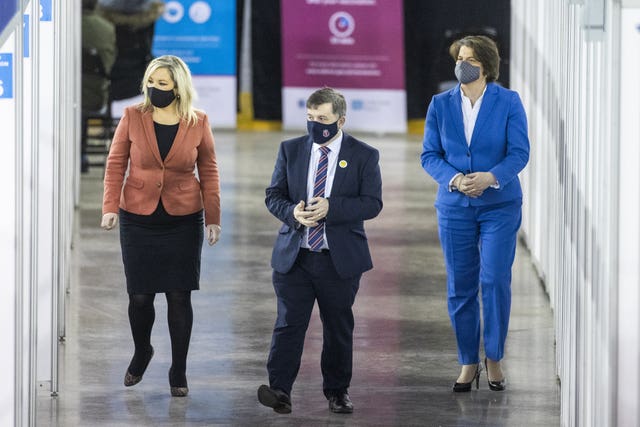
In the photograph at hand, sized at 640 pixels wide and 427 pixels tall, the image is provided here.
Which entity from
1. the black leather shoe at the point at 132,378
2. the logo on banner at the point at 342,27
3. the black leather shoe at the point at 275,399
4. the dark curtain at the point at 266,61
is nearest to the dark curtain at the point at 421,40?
the dark curtain at the point at 266,61

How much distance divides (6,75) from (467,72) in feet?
9.15

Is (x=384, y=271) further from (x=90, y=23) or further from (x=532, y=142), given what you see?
(x=90, y=23)

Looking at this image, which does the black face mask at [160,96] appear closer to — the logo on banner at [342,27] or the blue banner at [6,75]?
the blue banner at [6,75]

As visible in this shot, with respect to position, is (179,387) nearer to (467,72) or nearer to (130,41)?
(467,72)

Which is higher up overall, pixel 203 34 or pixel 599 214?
pixel 203 34

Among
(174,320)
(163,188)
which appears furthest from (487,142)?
(174,320)

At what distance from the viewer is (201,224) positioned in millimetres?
7656

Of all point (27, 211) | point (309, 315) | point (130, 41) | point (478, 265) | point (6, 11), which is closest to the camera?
point (6, 11)

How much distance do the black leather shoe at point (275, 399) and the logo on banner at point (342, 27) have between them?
14837mm

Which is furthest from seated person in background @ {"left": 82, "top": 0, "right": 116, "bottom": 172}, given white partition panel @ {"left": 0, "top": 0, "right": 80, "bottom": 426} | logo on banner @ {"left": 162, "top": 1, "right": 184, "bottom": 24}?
white partition panel @ {"left": 0, "top": 0, "right": 80, "bottom": 426}

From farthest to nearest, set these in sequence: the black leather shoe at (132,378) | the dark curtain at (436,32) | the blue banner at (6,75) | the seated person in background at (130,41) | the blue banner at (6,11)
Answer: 1. the dark curtain at (436,32)
2. the seated person in background at (130,41)
3. the black leather shoe at (132,378)
4. the blue banner at (6,75)
5. the blue banner at (6,11)

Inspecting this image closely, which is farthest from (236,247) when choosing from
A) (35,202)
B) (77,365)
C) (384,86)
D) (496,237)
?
(384,86)

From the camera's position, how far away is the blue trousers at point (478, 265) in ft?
25.1

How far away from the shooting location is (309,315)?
7328 millimetres
